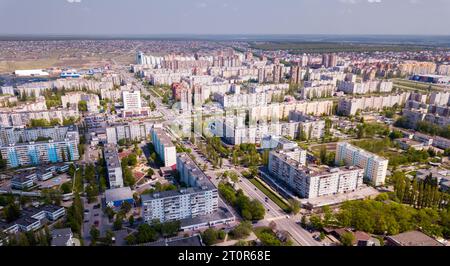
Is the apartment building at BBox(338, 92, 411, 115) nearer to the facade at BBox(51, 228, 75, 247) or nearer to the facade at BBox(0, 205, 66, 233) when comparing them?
the facade at BBox(0, 205, 66, 233)

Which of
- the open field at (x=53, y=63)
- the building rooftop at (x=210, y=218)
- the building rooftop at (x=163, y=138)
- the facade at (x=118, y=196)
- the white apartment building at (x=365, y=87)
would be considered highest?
the open field at (x=53, y=63)

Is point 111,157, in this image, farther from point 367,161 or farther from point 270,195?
point 367,161

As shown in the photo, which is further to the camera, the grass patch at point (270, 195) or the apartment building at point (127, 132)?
the apartment building at point (127, 132)

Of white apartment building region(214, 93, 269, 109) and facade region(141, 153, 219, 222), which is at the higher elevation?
white apartment building region(214, 93, 269, 109)

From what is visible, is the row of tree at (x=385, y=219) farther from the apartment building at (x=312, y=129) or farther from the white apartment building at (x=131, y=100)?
the white apartment building at (x=131, y=100)

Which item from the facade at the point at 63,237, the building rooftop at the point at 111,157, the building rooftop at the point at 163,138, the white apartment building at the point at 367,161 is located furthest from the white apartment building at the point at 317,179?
the facade at the point at 63,237

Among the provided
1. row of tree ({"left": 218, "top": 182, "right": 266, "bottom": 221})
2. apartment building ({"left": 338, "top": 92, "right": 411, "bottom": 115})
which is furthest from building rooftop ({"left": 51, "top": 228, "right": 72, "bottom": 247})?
apartment building ({"left": 338, "top": 92, "right": 411, "bottom": 115})
